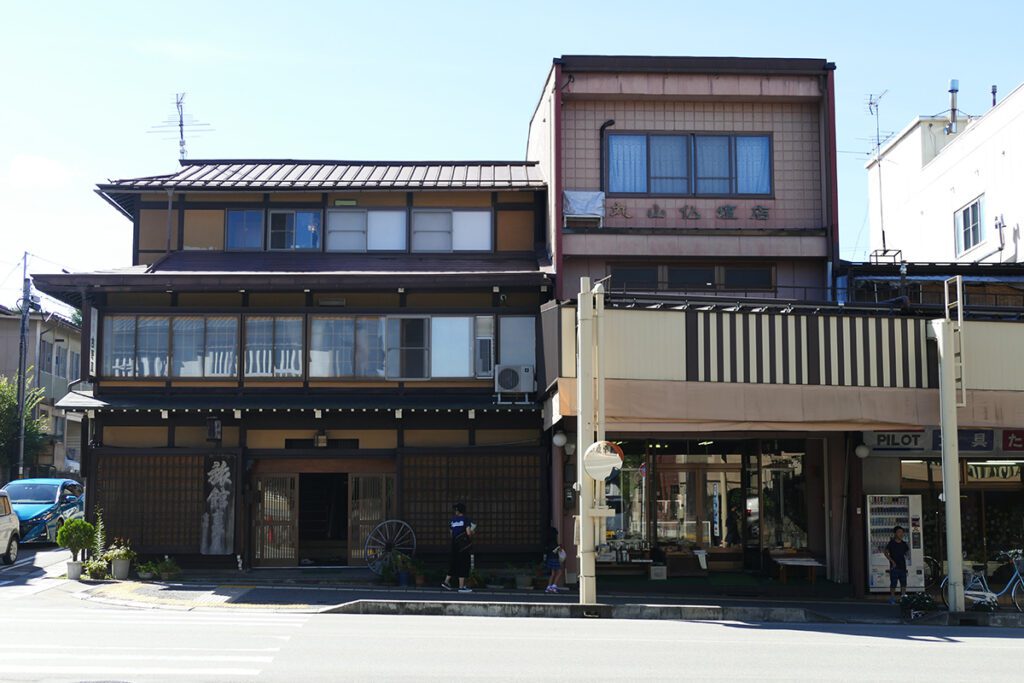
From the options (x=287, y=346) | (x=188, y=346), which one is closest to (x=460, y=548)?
(x=287, y=346)

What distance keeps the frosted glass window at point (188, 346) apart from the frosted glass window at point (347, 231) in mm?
3696

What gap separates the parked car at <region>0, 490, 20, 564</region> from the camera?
25578mm

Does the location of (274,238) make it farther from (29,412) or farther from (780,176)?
(29,412)

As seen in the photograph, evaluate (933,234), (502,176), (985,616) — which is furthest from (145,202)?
(933,234)

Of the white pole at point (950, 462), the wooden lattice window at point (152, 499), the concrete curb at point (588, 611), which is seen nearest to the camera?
the concrete curb at point (588, 611)

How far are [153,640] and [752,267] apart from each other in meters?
16.4

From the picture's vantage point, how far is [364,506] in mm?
25656

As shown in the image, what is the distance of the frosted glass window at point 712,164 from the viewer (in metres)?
25.7

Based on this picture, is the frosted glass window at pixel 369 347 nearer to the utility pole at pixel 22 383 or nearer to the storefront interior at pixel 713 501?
the storefront interior at pixel 713 501

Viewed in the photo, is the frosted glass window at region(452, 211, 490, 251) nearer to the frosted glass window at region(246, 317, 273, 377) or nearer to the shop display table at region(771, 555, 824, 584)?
the frosted glass window at region(246, 317, 273, 377)

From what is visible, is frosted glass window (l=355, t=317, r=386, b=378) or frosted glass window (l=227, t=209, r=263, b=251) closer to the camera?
frosted glass window (l=355, t=317, r=386, b=378)

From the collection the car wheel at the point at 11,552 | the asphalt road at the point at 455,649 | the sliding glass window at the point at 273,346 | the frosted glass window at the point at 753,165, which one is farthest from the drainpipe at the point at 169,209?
the frosted glass window at the point at 753,165

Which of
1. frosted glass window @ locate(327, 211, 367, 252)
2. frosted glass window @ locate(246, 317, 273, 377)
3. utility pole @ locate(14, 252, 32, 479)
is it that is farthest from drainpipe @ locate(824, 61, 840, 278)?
utility pole @ locate(14, 252, 32, 479)

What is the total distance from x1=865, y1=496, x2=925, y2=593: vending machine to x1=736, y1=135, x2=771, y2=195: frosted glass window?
755 cm
